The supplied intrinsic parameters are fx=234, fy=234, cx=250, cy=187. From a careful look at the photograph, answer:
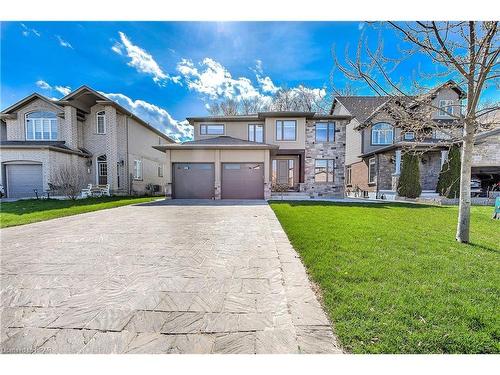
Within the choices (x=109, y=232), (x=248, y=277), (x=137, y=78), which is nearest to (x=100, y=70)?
(x=137, y=78)

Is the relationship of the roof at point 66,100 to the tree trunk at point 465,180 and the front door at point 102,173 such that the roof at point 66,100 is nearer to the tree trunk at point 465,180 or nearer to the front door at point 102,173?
the front door at point 102,173

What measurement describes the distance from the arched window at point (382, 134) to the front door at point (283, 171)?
7091 mm

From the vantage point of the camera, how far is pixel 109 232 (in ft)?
19.2

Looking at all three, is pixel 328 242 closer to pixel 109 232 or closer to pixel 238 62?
pixel 238 62

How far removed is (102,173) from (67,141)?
2989mm

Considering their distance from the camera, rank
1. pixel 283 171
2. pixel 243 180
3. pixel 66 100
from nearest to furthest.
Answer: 1. pixel 243 180
2. pixel 66 100
3. pixel 283 171

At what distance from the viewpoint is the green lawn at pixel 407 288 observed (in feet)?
6.60

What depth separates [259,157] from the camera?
14.6 metres

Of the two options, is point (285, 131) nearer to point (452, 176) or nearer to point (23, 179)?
point (452, 176)

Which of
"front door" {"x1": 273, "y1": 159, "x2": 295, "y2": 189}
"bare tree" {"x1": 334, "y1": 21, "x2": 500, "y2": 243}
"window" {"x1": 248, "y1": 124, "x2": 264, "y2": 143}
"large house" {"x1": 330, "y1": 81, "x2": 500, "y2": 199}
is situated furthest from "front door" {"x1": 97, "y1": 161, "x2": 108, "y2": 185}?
"bare tree" {"x1": 334, "y1": 21, "x2": 500, "y2": 243}

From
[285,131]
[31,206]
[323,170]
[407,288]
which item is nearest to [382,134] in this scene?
[323,170]

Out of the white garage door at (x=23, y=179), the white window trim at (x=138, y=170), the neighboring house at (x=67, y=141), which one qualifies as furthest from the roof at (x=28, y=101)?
the white window trim at (x=138, y=170)

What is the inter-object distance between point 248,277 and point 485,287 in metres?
2.96

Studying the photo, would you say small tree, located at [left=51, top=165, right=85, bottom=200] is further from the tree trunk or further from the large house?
the tree trunk
